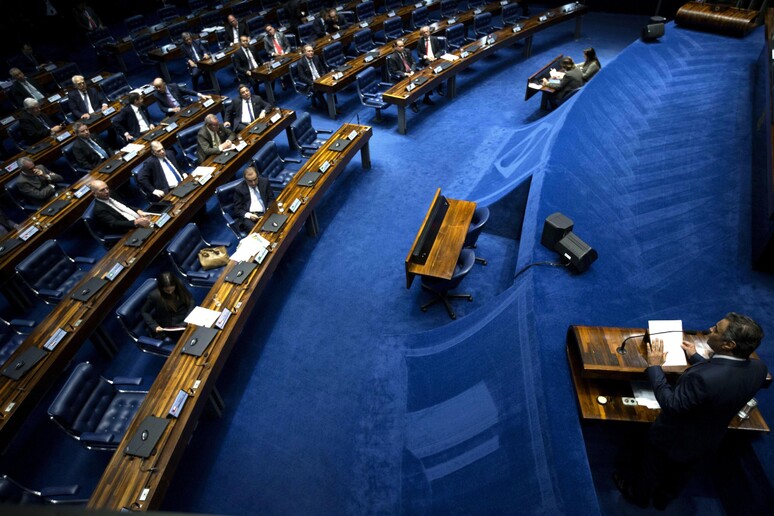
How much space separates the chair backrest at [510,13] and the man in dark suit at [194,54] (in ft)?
24.4

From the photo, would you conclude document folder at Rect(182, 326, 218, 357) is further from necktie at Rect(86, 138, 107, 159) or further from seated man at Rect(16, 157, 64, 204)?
necktie at Rect(86, 138, 107, 159)

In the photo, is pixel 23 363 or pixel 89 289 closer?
pixel 23 363

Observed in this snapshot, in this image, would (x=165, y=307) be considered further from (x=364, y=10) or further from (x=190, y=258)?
(x=364, y=10)

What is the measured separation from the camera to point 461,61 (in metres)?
9.56

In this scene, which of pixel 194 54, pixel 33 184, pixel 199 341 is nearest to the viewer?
Result: pixel 199 341

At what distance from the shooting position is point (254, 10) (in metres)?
14.3

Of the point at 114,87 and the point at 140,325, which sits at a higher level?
the point at 114,87

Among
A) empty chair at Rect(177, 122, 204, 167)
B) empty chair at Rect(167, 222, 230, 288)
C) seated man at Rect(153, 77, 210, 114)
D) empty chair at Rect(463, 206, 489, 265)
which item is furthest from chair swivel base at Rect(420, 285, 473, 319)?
seated man at Rect(153, 77, 210, 114)

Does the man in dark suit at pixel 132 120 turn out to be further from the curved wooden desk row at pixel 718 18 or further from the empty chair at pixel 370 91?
the curved wooden desk row at pixel 718 18

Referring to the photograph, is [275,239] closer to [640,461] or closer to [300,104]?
[640,461]

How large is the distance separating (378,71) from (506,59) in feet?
10.8

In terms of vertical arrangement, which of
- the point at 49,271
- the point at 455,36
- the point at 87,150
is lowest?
the point at 49,271

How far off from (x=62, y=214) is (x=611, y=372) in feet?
21.2

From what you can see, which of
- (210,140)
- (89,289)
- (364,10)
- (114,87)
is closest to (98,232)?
(89,289)
